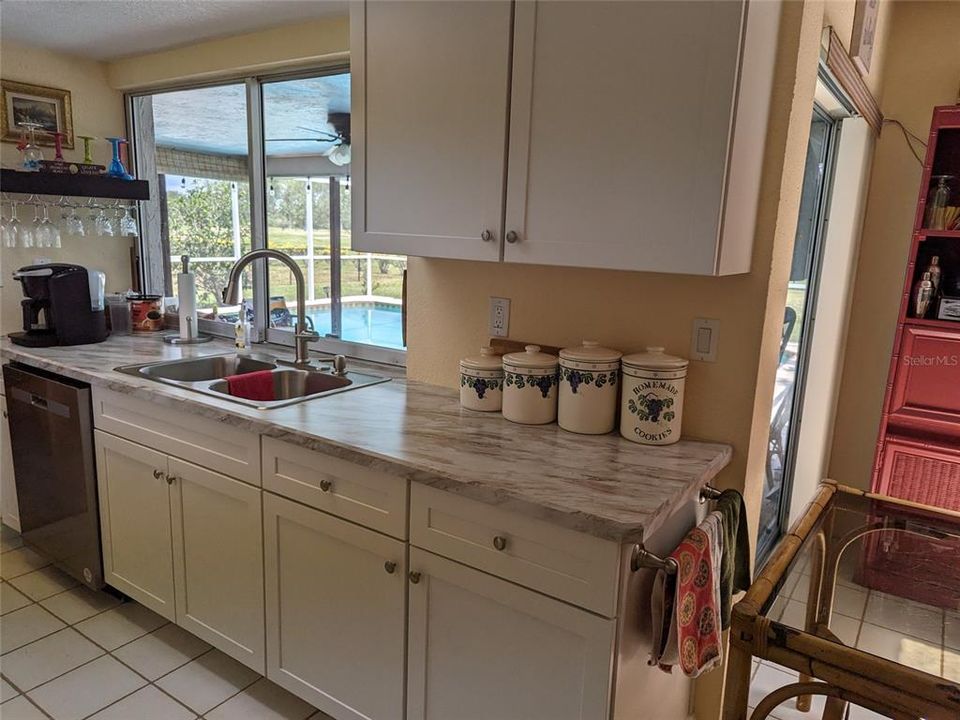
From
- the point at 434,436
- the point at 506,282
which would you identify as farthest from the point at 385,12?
the point at 434,436

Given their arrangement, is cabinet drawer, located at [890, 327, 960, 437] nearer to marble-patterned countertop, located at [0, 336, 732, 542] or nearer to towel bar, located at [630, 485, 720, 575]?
marble-patterned countertop, located at [0, 336, 732, 542]

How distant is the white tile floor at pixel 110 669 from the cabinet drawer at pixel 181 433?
2.38 ft

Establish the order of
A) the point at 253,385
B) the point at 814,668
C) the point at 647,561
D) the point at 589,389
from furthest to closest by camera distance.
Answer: the point at 253,385
the point at 589,389
the point at 647,561
the point at 814,668

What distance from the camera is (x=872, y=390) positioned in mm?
3229

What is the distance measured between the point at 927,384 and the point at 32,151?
13.4 feet

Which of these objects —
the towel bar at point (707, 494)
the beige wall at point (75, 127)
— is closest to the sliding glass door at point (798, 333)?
the towel bar at point (707, 494)

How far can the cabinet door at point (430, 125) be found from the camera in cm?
171

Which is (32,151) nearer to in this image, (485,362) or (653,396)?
(485,362)

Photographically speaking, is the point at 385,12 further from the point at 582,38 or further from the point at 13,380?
the point at 13,380

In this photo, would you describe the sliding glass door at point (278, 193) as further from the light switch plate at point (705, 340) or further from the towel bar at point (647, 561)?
the towel bar at point (647, 561)

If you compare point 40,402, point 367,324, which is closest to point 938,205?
point 367,324

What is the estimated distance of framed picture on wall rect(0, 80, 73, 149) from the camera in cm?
299

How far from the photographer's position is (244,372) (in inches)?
107

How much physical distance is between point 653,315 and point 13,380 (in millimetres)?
2500
